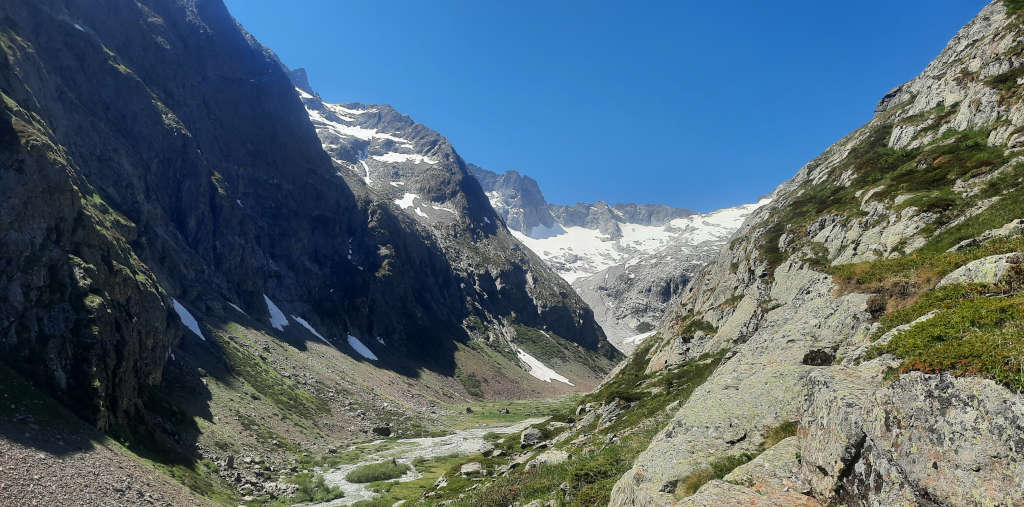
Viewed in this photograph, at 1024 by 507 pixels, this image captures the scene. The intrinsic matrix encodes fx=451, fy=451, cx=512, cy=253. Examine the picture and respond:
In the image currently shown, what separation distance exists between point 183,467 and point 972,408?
6240 cm

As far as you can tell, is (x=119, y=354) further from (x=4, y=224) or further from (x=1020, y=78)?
(x=1020, y=78)

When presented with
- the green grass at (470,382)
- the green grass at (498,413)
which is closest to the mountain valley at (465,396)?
the green grass at (498,413)

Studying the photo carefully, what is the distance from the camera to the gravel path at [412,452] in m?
51.5

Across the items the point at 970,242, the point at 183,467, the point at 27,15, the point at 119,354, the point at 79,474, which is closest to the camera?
the point at 970,242

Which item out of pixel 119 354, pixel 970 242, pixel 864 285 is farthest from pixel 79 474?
pixel 970 242

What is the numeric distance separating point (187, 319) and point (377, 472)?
6378 centimetres

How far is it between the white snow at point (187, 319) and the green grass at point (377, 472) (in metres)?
53.1

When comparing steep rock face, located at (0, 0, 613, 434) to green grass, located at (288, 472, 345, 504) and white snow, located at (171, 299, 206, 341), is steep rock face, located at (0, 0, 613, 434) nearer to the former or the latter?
white snow, located at (171, 299, 206, 341)

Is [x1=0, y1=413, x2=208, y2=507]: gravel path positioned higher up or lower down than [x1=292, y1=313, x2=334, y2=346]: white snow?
higher up

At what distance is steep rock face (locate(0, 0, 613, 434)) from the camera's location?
165ft

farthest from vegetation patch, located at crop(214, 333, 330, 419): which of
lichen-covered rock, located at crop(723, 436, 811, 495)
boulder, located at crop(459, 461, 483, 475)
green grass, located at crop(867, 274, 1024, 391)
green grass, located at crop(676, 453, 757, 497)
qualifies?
green grass, located at crop(867, 274, 1024, 391)

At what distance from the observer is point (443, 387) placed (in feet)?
537

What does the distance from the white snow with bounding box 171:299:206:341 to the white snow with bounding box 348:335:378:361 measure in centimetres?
6741

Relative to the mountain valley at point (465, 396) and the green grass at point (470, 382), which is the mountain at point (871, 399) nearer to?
the mountain valley at point (465, 396)
